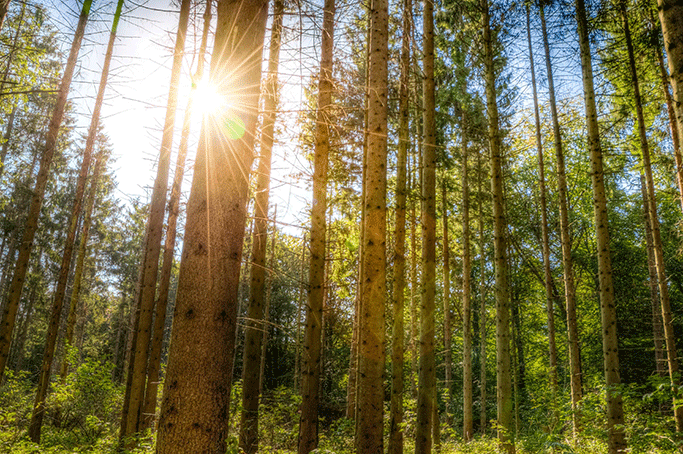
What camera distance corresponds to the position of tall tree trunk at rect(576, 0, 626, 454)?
5949mm

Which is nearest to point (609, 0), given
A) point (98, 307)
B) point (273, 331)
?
point (273, 331)

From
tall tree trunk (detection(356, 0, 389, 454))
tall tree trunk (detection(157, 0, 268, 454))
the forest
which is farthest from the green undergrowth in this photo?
tall tree trunk (detection(157, 0, 268, 454))

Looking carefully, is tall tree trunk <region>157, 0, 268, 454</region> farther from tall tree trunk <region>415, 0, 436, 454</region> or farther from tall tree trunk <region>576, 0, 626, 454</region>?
tall tree trunk <region>576, 0, 626, 454</region>

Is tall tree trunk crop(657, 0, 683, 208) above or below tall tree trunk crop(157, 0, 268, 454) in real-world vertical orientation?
above

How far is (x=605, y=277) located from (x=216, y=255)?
23.1 feet

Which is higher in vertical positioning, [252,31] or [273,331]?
[252,31]

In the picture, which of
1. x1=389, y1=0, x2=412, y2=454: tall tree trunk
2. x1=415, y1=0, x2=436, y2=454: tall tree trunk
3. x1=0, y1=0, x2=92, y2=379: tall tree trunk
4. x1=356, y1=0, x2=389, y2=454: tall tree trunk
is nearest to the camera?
x1=356, y1=0, x2=389, y2=454: tall tree trunk

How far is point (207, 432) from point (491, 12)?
9578mm

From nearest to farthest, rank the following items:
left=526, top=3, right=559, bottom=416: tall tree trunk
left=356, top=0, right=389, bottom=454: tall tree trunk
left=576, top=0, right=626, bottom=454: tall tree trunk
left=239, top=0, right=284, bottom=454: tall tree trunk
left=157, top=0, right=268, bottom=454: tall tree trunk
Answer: left=157, top=0, right=268, bottom=454: tall tree trunk
left=356, top=0, right=389, bottom=454: tall tree trunk
left=576, top=0, right=626, bottom=454: tall tree trunk
left=239, top=0, right=284, bottom=454: tall tree trunk
left=526, top=3, right=559, bottom=416: tall tree trunk

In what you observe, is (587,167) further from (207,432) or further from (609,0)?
(207,432)

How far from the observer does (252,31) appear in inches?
102

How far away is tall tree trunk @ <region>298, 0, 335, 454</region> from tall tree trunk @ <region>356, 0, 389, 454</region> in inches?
38.2

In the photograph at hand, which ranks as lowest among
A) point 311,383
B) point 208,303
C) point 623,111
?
point 311,383

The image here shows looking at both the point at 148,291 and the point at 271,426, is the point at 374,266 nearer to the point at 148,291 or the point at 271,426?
the point at 148,291
